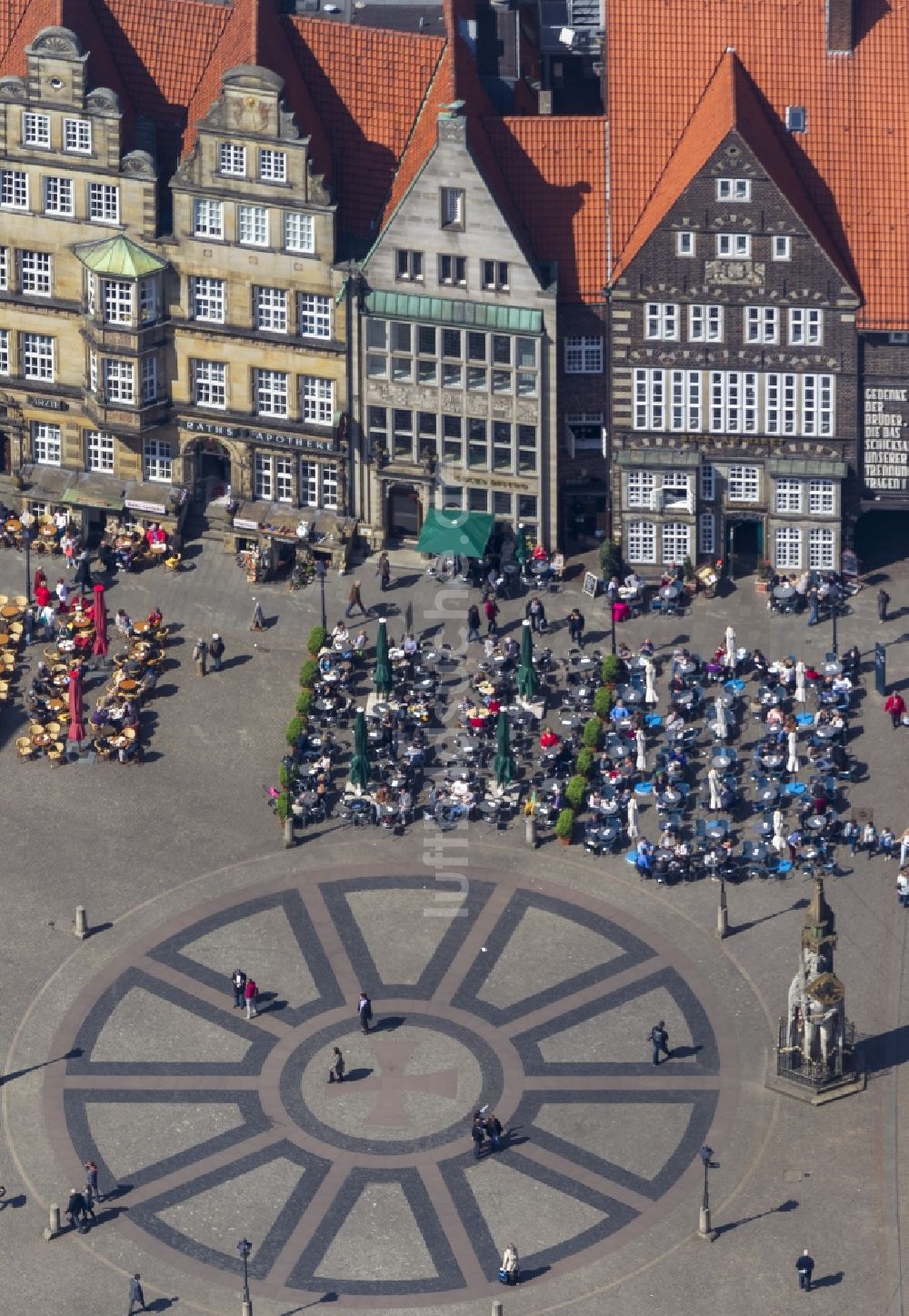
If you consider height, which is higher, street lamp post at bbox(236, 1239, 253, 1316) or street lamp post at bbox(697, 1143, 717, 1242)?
street lamp post at bbox(697, 1143, 717, 1242)

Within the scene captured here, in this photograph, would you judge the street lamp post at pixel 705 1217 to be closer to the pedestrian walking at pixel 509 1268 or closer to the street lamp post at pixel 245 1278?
the pedestrian walking at pixel 509 1268

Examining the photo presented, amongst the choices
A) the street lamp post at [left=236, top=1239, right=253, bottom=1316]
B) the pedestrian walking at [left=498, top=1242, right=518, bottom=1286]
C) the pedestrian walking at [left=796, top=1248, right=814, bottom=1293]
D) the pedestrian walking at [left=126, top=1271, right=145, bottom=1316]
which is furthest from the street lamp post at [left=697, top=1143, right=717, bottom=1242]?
the pedestrian walking at [left=126, top=1271, right=145, bottom=1316]

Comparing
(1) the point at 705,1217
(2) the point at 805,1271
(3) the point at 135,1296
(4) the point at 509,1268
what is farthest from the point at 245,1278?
(2) the point at 805,1271

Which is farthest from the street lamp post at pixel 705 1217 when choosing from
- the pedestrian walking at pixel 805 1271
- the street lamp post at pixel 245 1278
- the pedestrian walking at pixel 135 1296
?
the pedestrian walking at pixel 135 1296

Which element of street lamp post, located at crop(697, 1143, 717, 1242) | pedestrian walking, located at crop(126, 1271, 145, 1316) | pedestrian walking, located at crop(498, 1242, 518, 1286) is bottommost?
pedestrian walking, located at crop(126, 1271, 145, 1316)

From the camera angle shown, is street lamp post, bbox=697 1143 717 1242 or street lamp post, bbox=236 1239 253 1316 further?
street lamp post, bbox=697 1143 717 1242

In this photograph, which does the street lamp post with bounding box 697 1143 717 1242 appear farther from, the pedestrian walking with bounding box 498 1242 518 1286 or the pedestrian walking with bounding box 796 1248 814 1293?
the pedestrian walking with bounding box 498 1242 518 1286

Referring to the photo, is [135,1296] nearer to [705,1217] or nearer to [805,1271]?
[705,1217]
